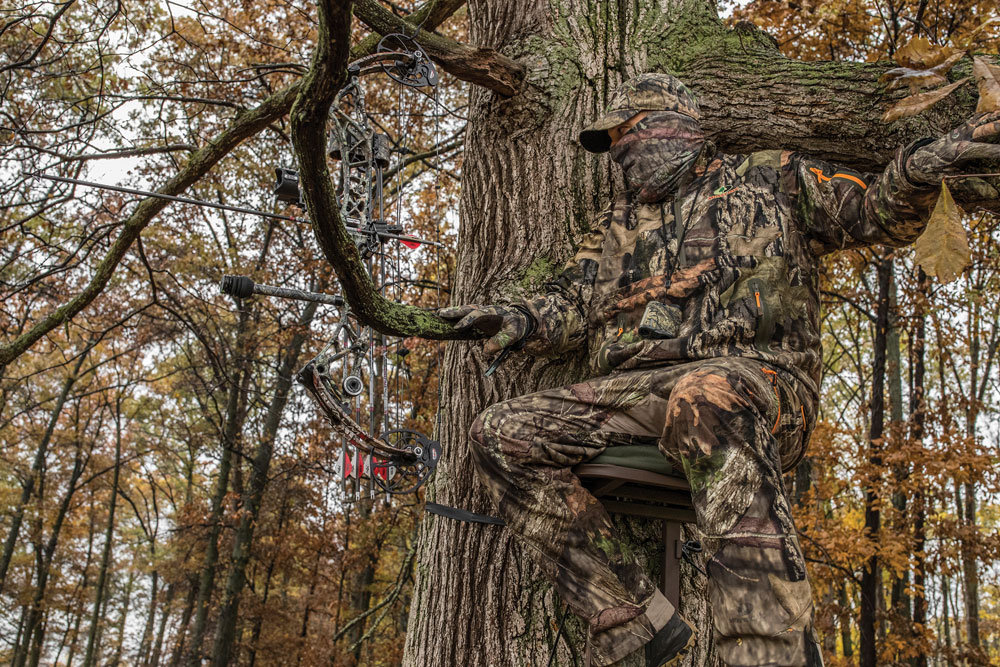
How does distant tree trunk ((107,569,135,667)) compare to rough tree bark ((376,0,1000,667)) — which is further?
distant tree trunk ((107,569,135,667))

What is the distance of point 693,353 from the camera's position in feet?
9.52

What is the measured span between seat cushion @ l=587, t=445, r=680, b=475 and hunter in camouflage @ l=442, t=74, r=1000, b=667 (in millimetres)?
41

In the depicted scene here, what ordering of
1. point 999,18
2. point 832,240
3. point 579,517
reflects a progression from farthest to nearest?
point 832,240, point 579,517, point 999,18

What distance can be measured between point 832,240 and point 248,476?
1420cm

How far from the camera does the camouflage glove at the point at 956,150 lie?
2.49 m

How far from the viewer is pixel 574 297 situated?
3426mm

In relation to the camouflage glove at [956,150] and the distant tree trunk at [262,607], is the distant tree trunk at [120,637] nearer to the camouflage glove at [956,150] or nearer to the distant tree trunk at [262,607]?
the distant tree trunk at [262,607]

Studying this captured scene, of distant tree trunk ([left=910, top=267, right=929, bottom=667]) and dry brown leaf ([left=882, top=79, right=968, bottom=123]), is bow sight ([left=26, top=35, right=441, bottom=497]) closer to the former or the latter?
dry brown leaf ([left=882, top=79, right=968, bottom=123])

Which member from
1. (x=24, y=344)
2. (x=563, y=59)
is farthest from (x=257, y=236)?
(x=563, y=59)

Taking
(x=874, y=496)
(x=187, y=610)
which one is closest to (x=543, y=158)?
(x=874, y=496)

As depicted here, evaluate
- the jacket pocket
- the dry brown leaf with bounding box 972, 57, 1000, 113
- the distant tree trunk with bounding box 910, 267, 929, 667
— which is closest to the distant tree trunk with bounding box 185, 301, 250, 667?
the distant tree trunk with bounding box 910, 267, 929, 667

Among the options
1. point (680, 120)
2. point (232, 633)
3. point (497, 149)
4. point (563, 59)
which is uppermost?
point (563, 59)

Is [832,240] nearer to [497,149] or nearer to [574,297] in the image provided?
[574,297]

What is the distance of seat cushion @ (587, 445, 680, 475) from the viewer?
269 cm
